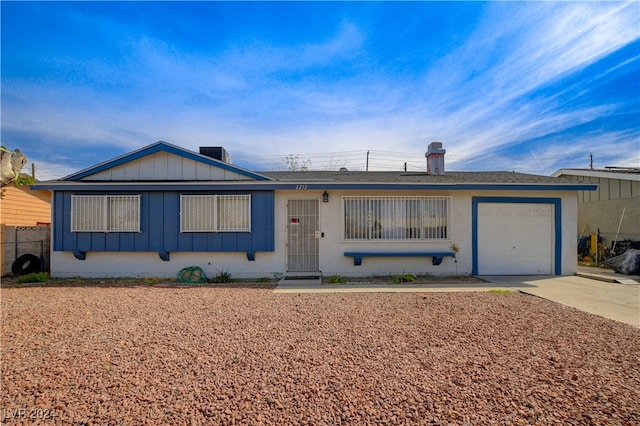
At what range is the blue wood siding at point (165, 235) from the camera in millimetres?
7730

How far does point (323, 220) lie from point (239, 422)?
6038mm

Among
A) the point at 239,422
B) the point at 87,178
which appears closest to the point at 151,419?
the point at 239,422

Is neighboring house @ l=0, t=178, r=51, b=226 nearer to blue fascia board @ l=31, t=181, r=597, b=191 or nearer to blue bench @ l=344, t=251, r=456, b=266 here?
blue fascia board @ l=31, t=181, r=597, b=191

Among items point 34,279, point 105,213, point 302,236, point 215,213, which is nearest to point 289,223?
point 302,236

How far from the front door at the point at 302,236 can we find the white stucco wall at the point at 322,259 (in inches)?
6.0

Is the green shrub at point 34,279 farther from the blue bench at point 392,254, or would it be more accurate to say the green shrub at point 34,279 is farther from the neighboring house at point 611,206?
the neighboring house at point 611,206

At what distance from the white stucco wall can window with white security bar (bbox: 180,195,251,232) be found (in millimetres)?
745

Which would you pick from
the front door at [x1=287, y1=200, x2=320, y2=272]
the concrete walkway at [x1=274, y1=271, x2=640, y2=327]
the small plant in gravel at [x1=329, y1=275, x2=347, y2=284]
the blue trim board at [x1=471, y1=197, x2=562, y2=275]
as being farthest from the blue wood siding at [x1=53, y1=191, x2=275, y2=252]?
the blue trim board at [x1=471, y1=197, x2=562, y2=275]

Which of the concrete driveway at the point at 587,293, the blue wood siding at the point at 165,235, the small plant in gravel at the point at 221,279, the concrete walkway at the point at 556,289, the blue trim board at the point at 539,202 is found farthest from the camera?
the blue trim board at the point at 539,202

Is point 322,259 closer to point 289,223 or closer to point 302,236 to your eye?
point 302,236

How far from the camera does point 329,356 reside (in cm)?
320

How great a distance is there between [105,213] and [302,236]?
5.39m

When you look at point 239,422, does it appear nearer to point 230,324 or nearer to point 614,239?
point 230,324

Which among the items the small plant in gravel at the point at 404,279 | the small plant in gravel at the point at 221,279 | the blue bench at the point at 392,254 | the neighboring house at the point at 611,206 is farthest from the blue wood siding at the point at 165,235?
the neighboring house at the point at 611,206
